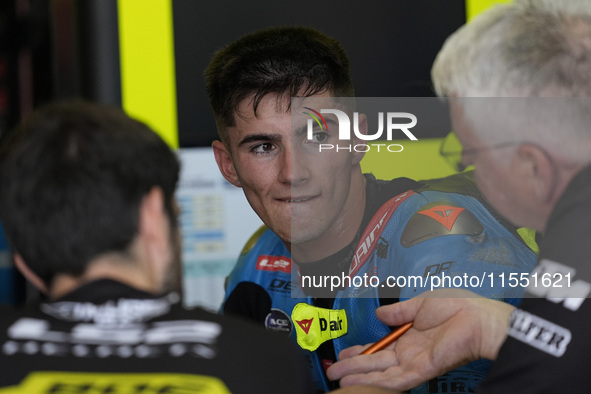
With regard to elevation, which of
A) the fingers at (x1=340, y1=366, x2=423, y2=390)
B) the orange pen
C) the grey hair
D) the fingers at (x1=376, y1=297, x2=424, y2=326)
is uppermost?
the grey hair

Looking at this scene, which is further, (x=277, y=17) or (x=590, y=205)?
(x=277, y=17)

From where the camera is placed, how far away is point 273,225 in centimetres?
160

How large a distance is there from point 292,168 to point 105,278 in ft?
2.32

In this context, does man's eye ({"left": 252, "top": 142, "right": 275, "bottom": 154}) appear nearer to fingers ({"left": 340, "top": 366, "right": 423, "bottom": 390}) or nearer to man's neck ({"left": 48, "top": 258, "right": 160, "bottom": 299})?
fingers ({"left": 340, "top": 366, "right": 423, "bottom": 390})

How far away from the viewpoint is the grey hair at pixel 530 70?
0.99 metres

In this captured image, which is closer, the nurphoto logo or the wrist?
the wrist

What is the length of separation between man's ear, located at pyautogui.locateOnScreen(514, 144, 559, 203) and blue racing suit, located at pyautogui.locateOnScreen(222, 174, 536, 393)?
224 millimetres

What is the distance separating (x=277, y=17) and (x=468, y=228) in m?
1.00

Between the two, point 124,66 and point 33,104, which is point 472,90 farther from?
point 33,104

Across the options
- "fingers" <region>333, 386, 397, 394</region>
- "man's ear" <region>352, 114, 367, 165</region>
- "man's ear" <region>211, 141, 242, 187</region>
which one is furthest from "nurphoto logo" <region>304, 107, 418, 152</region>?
"fingers" <region>333, 386, 397, 394</region>

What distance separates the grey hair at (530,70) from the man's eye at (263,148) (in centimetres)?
50

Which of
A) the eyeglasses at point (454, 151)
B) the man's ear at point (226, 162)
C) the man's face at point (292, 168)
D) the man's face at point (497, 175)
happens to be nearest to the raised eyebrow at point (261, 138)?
the man's face at point (292, 168)

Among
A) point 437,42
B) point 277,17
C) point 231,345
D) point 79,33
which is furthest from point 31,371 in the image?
point 437,42

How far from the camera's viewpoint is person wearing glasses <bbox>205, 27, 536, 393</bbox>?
1.42 meters
